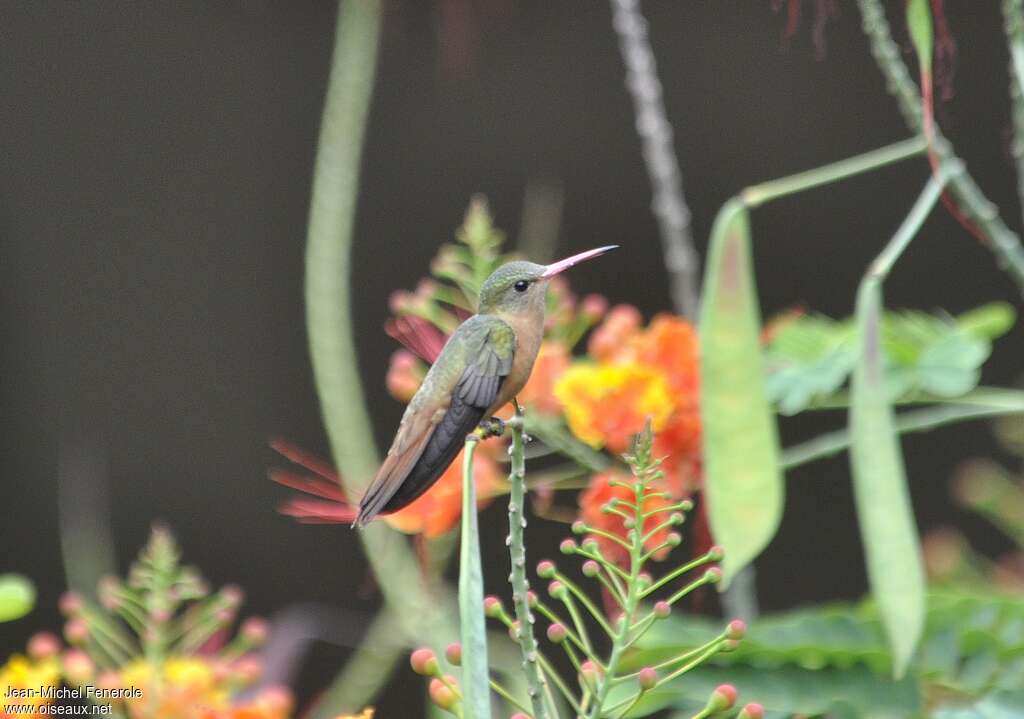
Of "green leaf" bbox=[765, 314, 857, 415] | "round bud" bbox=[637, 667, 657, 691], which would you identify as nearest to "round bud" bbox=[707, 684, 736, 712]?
"round bud" bbox=[637, 667, 657, 691]

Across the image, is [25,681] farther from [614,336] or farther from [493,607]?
[614,336]

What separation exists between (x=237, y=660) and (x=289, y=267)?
2.02 meters

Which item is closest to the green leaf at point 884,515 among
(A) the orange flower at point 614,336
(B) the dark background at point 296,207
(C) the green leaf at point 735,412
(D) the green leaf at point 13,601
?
(C) the green leaf at point 735,412

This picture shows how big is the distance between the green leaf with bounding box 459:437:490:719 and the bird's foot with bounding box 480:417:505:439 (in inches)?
10.3

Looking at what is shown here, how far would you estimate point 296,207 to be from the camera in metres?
3.20

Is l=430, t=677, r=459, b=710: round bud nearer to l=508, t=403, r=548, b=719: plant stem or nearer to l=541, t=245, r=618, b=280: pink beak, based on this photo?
l=508, t=403, r=548, b=719: plant stem

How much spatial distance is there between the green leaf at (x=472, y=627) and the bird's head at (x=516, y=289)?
322mm

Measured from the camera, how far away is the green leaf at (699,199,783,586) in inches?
37.5

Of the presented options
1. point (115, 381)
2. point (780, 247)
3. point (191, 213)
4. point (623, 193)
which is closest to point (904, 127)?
point (780, 247)

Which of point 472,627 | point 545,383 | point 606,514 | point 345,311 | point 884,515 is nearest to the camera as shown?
point 472,627

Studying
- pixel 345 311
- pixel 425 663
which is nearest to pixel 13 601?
pixel 425 663

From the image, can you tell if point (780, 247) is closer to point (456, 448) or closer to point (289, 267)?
point (289, 267)

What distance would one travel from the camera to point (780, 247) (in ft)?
9.79

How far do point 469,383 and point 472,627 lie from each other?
27cm
